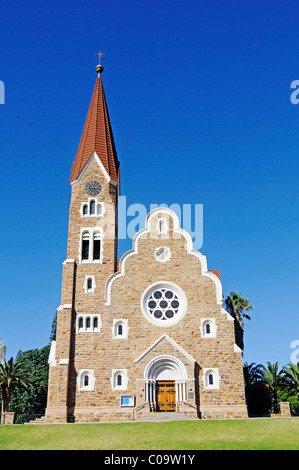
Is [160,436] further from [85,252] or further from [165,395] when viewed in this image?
[85,252]

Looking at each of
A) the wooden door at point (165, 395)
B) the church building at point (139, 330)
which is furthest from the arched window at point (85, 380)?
the wooden door at point (165, 395)

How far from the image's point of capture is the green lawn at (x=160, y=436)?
16.7m

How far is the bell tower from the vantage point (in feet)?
99.9

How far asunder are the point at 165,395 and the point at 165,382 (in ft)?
2.70

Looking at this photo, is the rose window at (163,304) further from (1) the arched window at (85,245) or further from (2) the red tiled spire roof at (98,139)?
(2) the red tiled spire roof at (98,139)

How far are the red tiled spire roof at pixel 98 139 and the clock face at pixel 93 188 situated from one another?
4.01ft

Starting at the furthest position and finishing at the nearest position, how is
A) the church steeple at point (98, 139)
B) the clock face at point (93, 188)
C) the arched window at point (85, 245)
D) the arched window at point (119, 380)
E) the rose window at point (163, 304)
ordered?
1. the church steeple at point (98, 139)
2. the clock face at point (93, 188)
3. the arched window at point (85, 245)
4. the rose window at point (163, 304)
5. the arched window at point (119, 380)

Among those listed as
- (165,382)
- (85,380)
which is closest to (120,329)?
(85,380)

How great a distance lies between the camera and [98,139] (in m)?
38.8

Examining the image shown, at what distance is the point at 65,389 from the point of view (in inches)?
1176
